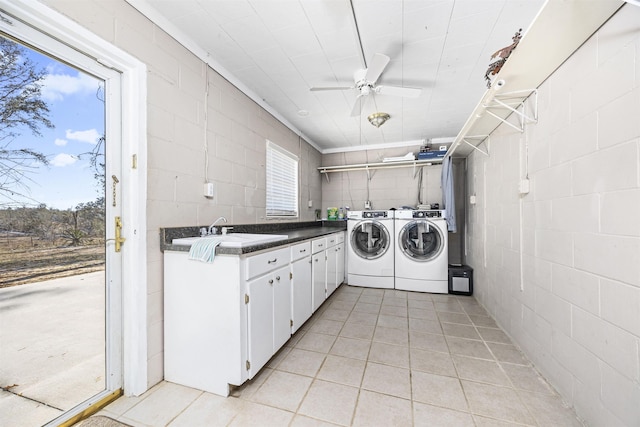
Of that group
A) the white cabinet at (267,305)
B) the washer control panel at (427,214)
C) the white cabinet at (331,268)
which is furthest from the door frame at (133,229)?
the washer control panel at (427,214)

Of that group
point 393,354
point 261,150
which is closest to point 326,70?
point 261,150

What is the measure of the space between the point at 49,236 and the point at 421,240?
3700 mm

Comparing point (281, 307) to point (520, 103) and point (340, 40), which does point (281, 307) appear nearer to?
point (340, 40)

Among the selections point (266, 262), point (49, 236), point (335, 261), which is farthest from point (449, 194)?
point (49, 236)

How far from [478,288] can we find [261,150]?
3.21 m

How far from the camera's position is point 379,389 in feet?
5.13

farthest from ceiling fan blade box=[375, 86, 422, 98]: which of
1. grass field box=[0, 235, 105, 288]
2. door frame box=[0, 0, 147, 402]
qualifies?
grass field box=[0, 235, 105, 288]

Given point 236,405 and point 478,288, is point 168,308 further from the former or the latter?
point 478,288

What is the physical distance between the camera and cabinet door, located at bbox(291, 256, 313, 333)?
211 cm

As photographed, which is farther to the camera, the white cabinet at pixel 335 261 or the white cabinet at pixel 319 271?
the white cabinet at pixel 335 261

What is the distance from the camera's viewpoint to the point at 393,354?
1957mm

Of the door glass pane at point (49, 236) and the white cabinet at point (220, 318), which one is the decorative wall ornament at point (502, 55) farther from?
the door glass pane at point (49, 236)

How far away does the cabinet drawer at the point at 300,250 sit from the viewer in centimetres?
211

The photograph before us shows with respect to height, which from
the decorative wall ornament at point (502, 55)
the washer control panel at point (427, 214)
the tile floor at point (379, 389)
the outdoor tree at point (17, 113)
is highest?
the decorative wall ornament at point (502, 55)
